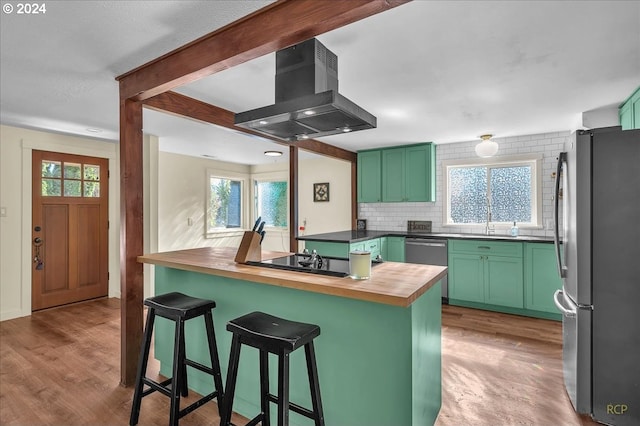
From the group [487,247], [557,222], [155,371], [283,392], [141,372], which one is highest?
[557,222]

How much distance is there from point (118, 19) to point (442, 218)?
14.7ft

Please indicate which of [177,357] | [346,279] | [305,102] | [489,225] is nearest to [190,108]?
[305,102]

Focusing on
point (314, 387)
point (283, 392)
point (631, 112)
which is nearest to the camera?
point (283, 392)

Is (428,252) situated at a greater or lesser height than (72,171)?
lesser

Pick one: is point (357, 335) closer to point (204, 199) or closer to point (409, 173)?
point (409, 173)

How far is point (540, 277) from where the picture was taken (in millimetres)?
3795

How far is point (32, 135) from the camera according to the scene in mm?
4016

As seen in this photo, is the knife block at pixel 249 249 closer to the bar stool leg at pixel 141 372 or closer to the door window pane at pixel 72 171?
the bar stool leg at pixel 141 372

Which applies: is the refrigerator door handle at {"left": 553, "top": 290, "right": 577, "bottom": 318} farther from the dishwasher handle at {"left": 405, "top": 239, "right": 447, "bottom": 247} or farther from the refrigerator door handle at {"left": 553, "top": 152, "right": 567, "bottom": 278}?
the dishwasher handle at {"left": 405, "top": 239, "right": 447, "bottom": 247}

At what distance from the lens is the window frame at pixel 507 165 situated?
170 inches

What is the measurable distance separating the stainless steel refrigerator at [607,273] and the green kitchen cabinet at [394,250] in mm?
2661

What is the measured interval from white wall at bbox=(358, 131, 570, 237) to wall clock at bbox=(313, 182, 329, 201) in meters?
0.73

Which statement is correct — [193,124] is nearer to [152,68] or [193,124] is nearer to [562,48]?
[152,68]

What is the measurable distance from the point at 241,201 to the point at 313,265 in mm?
5271
